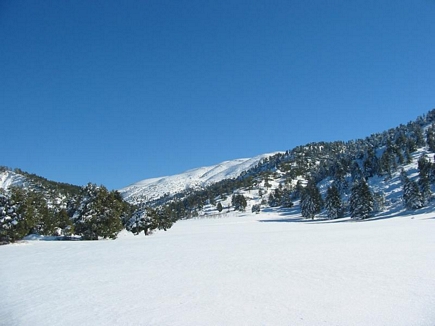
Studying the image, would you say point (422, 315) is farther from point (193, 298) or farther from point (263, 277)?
point (193, 298)

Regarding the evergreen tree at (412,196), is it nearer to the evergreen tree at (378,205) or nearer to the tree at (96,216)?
the evergreen tree at (378,205)

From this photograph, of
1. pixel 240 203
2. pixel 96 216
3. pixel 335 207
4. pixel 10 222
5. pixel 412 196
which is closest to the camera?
pixel 10 222

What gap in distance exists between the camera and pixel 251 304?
11.0 metres

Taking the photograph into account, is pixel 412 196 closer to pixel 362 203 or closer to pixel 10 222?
pixel 362 203

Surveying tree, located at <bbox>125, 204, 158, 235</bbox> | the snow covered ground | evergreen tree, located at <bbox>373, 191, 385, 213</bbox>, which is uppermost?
tree, located at <bbox>125, 204, 158, 235</bbox>

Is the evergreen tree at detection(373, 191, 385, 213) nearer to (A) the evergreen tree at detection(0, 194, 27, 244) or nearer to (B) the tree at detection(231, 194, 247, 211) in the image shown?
(B) the tree at detection(231, 194, 247, 211)

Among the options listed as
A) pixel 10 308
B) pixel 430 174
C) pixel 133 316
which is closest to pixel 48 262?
pixel 10 308

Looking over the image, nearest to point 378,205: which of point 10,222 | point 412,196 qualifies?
point 412,196

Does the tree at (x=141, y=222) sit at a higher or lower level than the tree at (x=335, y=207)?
higher

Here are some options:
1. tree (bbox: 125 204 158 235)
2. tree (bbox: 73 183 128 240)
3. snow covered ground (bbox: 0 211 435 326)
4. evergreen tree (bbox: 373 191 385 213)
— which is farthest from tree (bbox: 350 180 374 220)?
snow covered ground (bbox: 0 211 435 326)

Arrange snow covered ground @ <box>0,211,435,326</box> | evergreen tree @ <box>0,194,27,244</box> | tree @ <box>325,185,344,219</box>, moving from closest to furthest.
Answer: snow covered ground @ <box>0,211,435,326</box>
evergreen tree @ <box>0,194,27,244</box>
tree @ <box>325,185,344,219</box>

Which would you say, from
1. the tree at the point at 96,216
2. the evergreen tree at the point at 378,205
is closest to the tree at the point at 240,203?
the evergreen tree at the point at 378,205

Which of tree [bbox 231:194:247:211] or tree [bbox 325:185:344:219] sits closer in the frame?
tree [bbox 325:185:344:219]

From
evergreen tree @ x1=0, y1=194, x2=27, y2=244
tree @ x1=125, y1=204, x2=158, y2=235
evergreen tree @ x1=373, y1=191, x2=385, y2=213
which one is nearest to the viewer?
evergreen tree @ x1=0, y1=194, x2=27, y2=244
